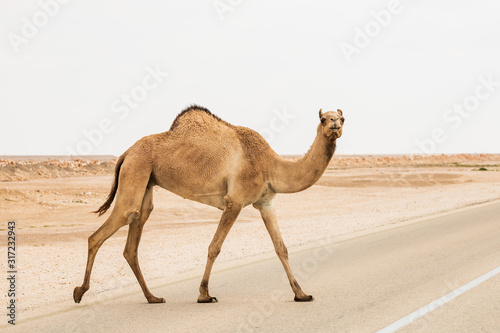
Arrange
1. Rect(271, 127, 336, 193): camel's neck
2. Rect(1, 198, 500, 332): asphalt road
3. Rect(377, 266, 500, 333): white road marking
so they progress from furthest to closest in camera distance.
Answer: Rect(271, 127, 336, 193): camel's neck < Rect(1, 198, 500, 332): asphalt road < Rect(377, 266, 500, 333): white road marking

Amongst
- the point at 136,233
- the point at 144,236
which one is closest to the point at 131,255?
the point at 136,233

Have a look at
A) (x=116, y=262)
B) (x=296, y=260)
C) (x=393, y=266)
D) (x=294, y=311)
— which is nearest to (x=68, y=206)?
(x=116, y=262)

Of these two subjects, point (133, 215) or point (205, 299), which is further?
point (205, 299)

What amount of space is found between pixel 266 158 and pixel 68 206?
21.3 meters

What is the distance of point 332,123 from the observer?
7086 millimetres

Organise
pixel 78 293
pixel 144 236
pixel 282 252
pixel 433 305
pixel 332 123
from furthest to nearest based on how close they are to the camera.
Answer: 1. pixel 144 236
2. pixel 282 252
3. pixel 433 305
4. pixel 78 293
5. pixel 332 123

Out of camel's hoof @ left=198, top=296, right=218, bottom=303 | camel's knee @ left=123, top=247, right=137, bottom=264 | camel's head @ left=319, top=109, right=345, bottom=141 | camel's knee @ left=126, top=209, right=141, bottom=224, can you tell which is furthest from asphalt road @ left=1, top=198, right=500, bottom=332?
camel's head @ left=319, top=109, right=345, bottom=141

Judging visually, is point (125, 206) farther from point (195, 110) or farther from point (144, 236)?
point (144, 236)

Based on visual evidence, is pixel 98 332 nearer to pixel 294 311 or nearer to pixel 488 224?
pixel 294 311

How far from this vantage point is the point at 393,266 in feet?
34.8

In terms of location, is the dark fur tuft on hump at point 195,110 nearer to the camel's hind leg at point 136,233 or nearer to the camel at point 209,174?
the camel at point 209,174

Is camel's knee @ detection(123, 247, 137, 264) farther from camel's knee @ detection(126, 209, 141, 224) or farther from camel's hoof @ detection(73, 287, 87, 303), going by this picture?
camel's hoof @ detection(73, 287, 87, 303)

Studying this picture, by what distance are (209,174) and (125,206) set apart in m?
1.17

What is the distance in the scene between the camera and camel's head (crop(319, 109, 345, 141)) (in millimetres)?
7105
